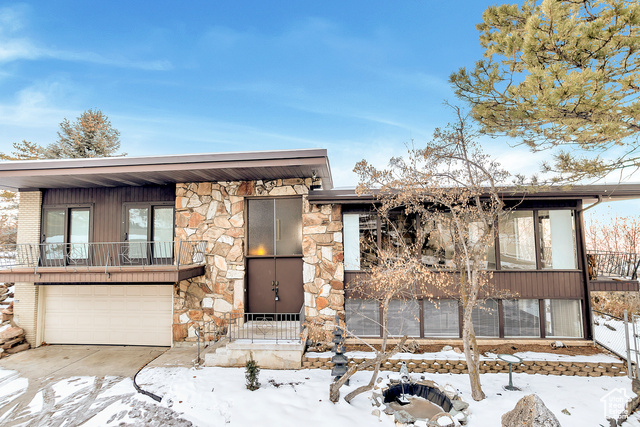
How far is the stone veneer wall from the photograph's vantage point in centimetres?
769

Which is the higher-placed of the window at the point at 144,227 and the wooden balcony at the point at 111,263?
the window at the point at 144,227

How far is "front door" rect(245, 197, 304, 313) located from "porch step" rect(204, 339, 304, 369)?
1328mm

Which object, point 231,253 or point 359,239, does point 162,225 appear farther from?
point 359,239

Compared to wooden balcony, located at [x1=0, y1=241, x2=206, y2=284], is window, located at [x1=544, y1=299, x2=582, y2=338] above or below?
below

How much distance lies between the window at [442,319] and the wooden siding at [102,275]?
613cm

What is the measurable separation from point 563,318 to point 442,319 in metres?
→ 3.08

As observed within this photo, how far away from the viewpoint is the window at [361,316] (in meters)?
7.73

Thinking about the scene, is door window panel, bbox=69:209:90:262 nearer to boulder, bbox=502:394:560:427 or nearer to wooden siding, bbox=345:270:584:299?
wooden siding, bbox=345:270:584:299

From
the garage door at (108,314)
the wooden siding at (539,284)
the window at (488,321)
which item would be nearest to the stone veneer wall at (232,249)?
the garage door at (108,314)

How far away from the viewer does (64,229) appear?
29.1 feet

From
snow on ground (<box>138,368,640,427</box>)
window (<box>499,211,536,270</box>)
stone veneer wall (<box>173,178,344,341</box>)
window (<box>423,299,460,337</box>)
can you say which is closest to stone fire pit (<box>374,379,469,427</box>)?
snow on ground (<box>138,368,640,427</box>)

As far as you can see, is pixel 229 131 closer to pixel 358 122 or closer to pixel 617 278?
pixel 358 122

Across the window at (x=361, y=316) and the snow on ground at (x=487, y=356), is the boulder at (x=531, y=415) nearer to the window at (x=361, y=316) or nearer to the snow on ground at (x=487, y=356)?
the snow on ground at (x=487, y=356)

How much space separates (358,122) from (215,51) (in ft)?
33.0
